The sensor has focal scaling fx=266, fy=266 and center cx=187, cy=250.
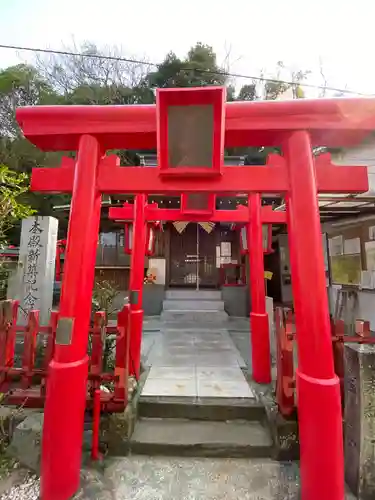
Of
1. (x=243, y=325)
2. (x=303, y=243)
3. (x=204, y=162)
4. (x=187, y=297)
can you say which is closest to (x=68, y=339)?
(x=204, y=162)

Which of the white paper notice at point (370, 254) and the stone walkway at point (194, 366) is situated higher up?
the white paper notice at point (370, 254)

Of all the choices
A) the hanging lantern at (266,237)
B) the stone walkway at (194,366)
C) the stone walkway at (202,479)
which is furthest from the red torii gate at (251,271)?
the stone walkway at (202,479)

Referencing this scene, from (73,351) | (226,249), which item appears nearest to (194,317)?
(226,249)

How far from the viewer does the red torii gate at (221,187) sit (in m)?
2.34

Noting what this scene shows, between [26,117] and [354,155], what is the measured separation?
779 centimetres

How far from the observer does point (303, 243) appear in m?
2.51

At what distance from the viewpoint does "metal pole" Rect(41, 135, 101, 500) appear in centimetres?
239

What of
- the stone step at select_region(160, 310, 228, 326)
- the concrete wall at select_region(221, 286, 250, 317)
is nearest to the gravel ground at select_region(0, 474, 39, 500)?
the stone step at select_region(160, 310, 228, 326)

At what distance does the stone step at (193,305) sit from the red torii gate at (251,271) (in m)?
6.08

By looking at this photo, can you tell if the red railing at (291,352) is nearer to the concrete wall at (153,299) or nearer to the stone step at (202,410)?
the stone step at (202,410)

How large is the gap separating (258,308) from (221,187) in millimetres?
2775

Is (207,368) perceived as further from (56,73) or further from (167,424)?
(56,73)

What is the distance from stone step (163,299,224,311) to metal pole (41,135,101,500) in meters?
8.53

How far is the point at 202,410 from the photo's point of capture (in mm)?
3580
